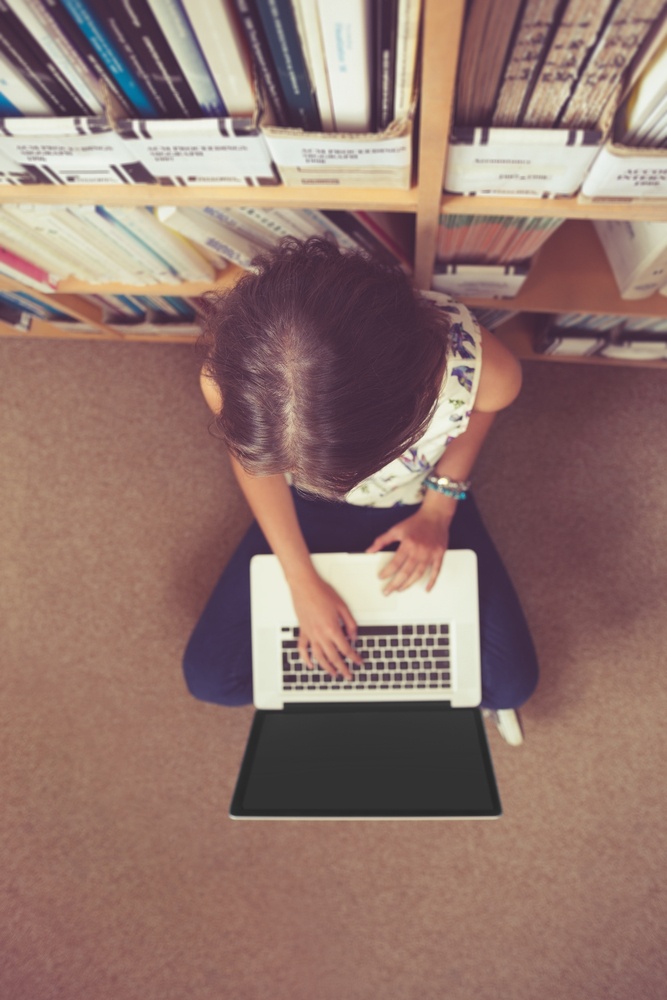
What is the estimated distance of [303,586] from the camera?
3.16 feet

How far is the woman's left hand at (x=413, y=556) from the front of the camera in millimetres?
944

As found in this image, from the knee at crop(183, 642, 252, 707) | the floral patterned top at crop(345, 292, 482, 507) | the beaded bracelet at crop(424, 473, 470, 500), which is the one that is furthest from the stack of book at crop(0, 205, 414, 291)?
the knee at crop(183, 642, 252, 707)

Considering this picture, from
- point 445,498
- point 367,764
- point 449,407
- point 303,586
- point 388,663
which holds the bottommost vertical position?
point 367,764

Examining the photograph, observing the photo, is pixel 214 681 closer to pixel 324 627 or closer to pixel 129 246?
pixel 324 627

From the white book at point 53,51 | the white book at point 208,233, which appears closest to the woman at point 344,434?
the white book at point 208,233

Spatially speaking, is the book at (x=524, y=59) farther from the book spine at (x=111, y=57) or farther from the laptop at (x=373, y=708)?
the laptop at (x=373, y=708)

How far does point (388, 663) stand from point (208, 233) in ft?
2.37

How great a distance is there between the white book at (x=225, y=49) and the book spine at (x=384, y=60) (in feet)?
0.37

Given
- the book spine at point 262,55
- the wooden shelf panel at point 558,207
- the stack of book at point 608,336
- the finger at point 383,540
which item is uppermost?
the book spine at point 262,55

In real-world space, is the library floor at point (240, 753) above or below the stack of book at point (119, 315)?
below

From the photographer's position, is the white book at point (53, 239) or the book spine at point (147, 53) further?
the white book at point (53, 239)

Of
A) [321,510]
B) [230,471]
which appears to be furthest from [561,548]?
[230,471]

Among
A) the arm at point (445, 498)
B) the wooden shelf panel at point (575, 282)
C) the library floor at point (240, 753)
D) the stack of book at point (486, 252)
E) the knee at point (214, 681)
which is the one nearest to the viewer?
the stack of book at point (486, 252)

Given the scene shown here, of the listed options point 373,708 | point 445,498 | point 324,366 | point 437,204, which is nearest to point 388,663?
point 373,708
